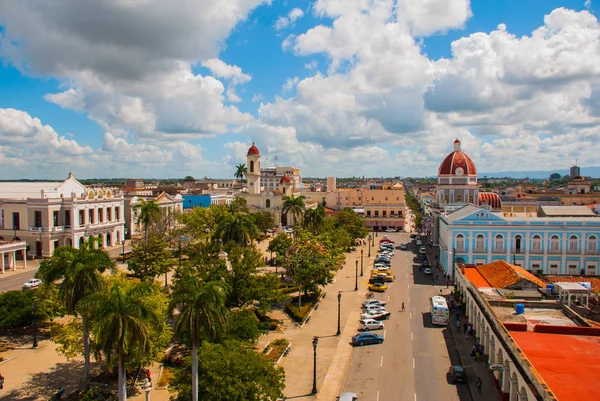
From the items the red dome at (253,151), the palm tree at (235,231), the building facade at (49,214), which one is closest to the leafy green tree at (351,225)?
the palm tree at (235,231)

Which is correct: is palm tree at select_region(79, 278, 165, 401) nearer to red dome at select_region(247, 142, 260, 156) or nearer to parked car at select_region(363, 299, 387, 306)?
parked car at select_region(363, 299, 387, 306)

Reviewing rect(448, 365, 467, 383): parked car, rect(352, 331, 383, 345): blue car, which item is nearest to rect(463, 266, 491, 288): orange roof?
rect(352, 331, 383, 345): blue car

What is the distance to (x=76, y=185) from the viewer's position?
69.0 meters

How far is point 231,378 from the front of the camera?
66.1 feet

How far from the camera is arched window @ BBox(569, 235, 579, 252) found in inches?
2064

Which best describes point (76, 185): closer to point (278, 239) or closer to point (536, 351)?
point (278, 239)

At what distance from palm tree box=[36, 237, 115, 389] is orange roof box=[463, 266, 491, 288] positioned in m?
29.3

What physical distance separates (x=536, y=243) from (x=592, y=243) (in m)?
6.22

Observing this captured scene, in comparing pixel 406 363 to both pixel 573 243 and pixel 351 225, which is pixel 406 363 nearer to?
pixel 573 243

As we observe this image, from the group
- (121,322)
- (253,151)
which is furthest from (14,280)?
(253,151)

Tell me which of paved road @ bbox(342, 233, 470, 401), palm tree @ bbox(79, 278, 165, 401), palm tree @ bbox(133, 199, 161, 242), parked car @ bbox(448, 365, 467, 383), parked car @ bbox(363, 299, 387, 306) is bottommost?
paved road @ bbox(342, 233, 470, 401)

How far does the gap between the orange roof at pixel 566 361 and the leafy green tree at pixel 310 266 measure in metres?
18.6

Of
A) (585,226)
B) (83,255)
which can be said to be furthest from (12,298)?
(585,226)

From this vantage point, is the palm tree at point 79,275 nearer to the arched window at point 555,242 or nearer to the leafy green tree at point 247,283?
the leafy green tree at point 247,283
